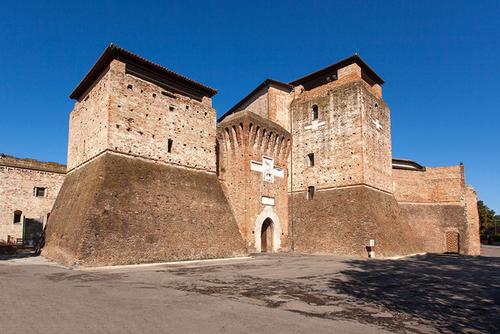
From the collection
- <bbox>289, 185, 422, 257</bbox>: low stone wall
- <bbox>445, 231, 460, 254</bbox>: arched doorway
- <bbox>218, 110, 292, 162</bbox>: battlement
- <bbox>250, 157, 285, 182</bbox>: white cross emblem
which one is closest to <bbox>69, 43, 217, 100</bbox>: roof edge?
<bbox>218, 110, 292, 162</bbox>: battlement

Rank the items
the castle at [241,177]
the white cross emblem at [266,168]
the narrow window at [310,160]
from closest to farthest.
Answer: the castle at [241,177] → the white cross emblem at [266,168] → the narrow window at [310,160]

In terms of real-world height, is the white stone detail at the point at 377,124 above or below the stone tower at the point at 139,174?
above

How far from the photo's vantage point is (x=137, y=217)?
14531mm

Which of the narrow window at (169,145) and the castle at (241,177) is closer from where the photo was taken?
the castle at (241,177)

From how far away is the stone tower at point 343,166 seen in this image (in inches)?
800

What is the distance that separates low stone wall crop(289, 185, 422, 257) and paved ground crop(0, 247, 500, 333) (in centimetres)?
848

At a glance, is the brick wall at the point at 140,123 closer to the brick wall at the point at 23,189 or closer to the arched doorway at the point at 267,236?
the arched doorway at the point at 267,236

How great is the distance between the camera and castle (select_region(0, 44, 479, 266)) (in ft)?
48.5

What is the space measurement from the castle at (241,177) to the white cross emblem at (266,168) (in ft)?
0.25

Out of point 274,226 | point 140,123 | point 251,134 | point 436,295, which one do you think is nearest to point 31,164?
point 140,123

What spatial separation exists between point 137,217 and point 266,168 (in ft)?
33.7

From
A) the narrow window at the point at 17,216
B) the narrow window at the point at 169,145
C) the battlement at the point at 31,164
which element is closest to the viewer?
the narrow window at the point at 169,145

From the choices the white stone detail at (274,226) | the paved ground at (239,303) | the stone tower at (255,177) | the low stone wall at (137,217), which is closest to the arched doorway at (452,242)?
the stone tower at (255,177)

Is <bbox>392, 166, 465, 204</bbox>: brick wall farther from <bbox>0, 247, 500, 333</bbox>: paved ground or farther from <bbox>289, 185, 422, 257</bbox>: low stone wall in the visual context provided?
<bbox>0, 247, 500, 333</bbox>: paved ground
